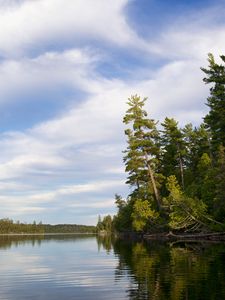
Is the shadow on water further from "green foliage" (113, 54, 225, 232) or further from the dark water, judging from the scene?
"green foliage" (113, 54, 225, 232)

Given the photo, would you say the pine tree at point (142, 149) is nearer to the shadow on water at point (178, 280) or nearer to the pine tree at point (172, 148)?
the pine tree at point (172, 148)

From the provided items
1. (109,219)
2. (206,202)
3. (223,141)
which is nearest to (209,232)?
(206,202)

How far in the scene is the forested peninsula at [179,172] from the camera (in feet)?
167

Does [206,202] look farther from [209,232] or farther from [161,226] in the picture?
[161,226]

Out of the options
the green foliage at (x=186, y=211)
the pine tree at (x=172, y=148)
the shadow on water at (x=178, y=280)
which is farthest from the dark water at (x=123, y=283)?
the pine tree at (x=172, y=148)

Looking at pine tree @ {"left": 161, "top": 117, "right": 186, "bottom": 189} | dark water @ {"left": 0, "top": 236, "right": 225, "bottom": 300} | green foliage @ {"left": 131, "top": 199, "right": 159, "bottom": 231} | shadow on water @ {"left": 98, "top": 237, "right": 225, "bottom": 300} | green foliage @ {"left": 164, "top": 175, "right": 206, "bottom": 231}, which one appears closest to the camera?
shadow on water @ {"left": 98, "top": 237, "right": 225, "bottom": 300}

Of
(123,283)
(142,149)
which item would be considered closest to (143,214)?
(142,149)

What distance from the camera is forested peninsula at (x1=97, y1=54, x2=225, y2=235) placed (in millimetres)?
50938

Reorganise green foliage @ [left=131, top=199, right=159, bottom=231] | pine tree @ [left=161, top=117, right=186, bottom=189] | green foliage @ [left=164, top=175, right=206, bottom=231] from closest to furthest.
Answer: green foliage @ [left=164, top=175, right=206, bottom=231]
green foliage @ [left=131, top=199, right=159, bottom=231]
pine tree @ [left=161, top=117, right=186, bottom=189]

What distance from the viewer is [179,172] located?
78062 mm

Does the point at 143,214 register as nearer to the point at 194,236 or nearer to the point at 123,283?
the point at 194,236

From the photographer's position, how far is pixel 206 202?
176 feet

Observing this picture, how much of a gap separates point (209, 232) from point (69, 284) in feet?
113

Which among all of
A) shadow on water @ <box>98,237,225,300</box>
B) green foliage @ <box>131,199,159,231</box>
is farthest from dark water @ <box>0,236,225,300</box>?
green foliage @ <box>131,199,159,231</box>
